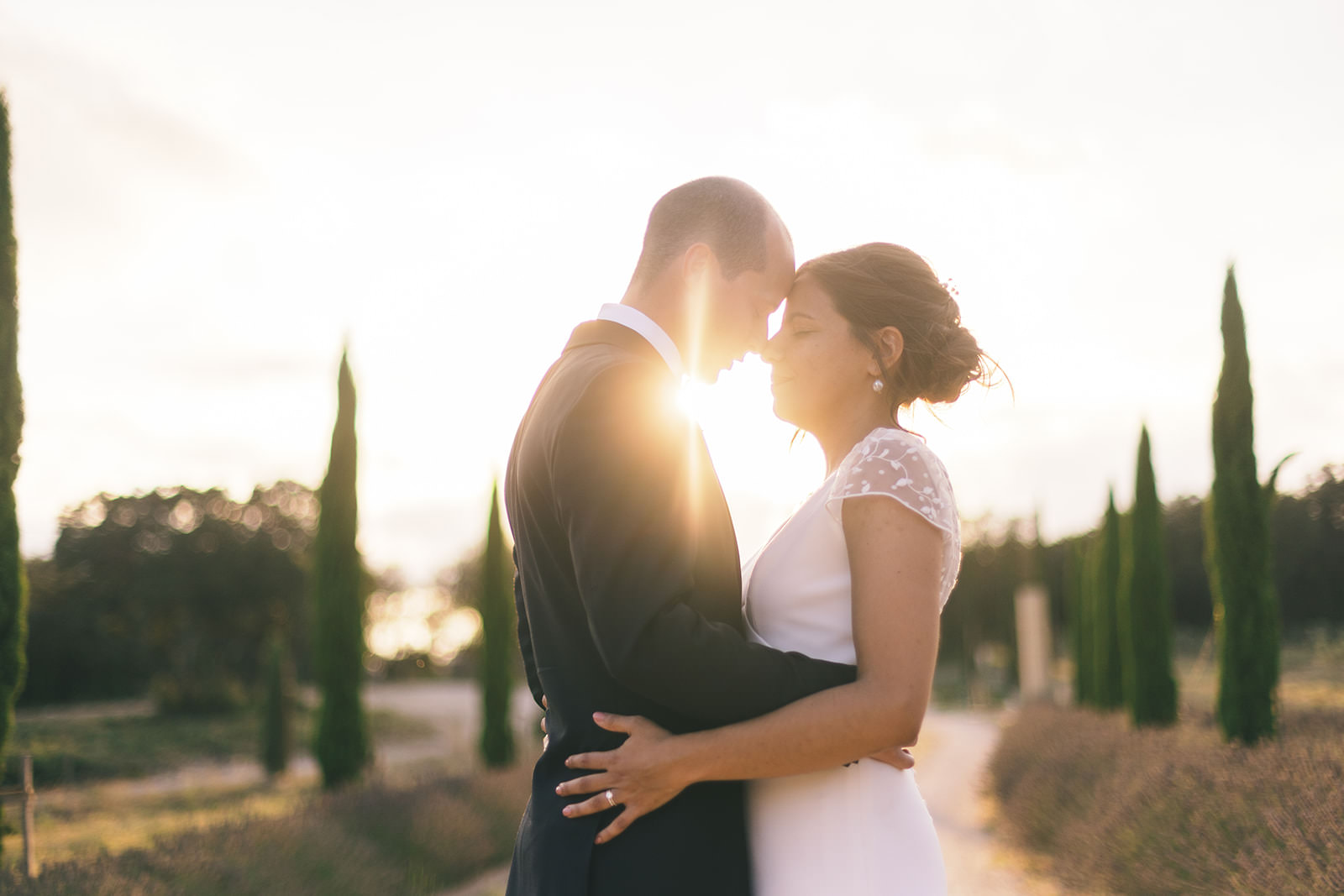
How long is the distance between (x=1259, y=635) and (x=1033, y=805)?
8.96ft

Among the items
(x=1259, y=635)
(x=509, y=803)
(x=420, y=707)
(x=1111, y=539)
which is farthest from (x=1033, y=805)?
(x=420, y=707)

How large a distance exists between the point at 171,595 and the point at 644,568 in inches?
1164

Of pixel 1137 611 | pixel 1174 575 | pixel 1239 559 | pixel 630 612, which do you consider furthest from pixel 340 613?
pixel 1174 575

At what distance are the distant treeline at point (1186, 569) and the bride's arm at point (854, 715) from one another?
1033 centimetres

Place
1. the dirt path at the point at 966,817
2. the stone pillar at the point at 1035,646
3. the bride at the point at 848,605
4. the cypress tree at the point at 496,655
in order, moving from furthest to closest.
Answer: the stone pillar at the point at 1035,646 < the cypress tree at the point at 496,655 < the dirt path at the point at 966,817 < the bride at the point at 848,605

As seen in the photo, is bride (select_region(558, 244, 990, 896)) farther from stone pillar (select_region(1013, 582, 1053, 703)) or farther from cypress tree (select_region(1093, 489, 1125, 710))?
stone pillar (select_region(1013, 582, 1053, 703))

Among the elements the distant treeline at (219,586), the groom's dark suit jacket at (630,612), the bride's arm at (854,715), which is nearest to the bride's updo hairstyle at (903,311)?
the bride's arm at (854,715)

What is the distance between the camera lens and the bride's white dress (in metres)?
1.98

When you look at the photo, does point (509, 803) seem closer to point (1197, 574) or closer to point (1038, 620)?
point (1038, 620)

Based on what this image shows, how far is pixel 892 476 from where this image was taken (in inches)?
77.9

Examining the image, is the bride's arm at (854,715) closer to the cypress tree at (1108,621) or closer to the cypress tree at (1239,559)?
the cypress tree at (1239,559)

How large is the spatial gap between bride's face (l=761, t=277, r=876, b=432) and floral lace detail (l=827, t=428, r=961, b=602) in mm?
289

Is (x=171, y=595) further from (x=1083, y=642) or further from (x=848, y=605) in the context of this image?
(x=848, y=605)

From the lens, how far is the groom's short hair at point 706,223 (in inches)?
78.8
